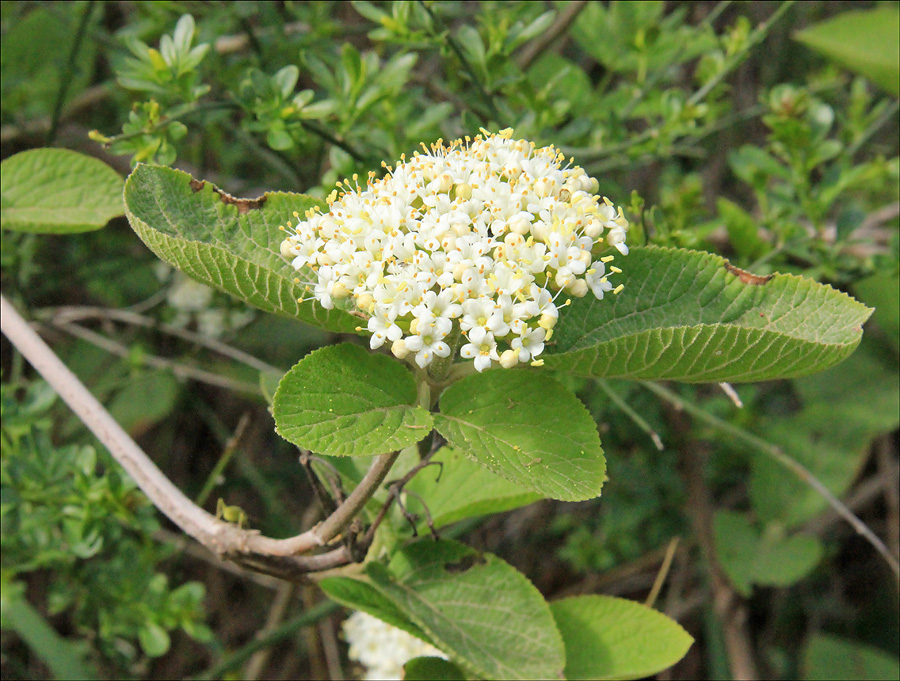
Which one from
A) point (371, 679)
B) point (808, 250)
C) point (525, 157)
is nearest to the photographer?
point (525, 157)

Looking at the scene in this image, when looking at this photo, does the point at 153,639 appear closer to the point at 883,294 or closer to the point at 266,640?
the point at 266,640

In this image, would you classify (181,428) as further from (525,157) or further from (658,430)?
(525,157)

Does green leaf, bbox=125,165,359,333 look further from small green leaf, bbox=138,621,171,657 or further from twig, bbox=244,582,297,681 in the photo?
twig, bbox=244,582,297,681

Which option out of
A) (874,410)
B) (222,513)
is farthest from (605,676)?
(874,410)

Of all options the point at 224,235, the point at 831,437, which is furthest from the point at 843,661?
the point at 224,235

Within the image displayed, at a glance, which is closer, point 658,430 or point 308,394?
point 308,394

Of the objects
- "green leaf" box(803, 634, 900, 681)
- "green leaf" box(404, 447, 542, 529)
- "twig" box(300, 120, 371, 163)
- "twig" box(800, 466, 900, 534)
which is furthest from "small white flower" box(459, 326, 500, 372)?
"twig" box(800, 466, 900, 534)
